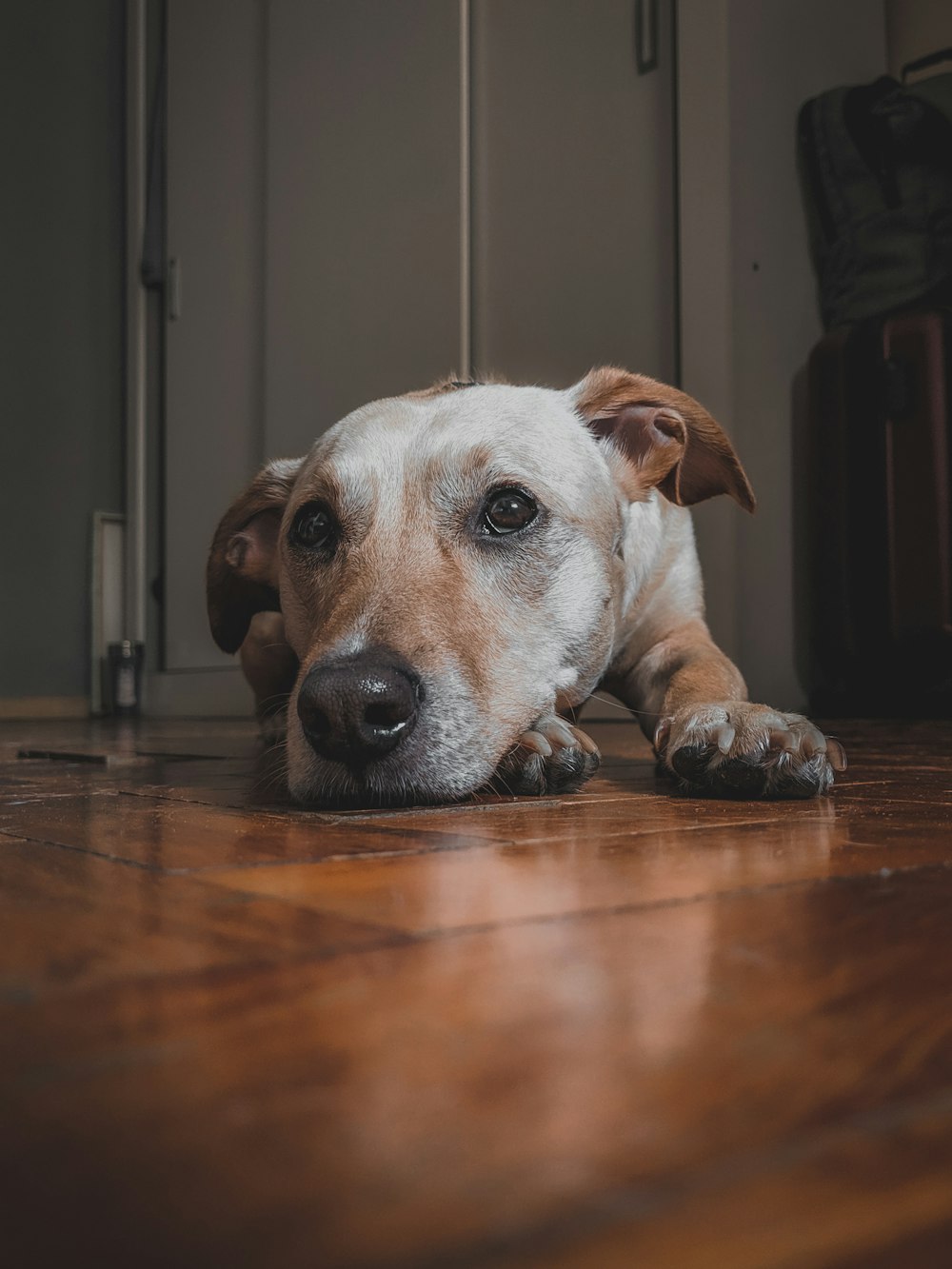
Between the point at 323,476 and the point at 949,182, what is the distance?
2638 mm

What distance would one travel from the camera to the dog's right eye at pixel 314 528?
166cm

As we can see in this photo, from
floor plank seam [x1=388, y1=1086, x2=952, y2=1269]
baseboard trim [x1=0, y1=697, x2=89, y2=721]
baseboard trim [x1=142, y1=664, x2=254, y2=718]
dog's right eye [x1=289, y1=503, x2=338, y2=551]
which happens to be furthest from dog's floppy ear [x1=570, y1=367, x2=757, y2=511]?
baseboard trim [x1=0, y1=697, x2=89, y2=721]

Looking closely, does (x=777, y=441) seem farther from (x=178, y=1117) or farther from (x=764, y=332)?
(x=178, y=1117)

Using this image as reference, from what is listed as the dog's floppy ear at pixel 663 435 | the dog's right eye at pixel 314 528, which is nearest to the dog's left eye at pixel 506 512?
the dog's right eye at pixel 314 528

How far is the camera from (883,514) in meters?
3.46

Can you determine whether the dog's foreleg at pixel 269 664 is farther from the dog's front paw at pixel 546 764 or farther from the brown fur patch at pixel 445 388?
the dog's front paw at pixel 546 764

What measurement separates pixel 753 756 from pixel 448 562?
0.48m

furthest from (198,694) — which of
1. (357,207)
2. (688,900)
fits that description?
(688,900)

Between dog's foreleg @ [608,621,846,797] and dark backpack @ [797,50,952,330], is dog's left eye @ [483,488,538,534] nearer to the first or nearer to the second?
dog's foreleg @ [608,621,846,797]

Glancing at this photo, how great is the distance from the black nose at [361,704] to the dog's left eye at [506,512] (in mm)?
395

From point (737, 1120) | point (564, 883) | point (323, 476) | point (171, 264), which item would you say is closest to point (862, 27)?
point (171, 264)

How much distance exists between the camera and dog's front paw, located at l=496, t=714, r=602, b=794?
1.39 metres

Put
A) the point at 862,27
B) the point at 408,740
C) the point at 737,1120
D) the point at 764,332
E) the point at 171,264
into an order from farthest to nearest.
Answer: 1. the point at 171,264
2. the point at 862,27
3. the point at 764,332
4. the point at 408,740
5. the point at 737,1120

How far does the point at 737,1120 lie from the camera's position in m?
0.34
